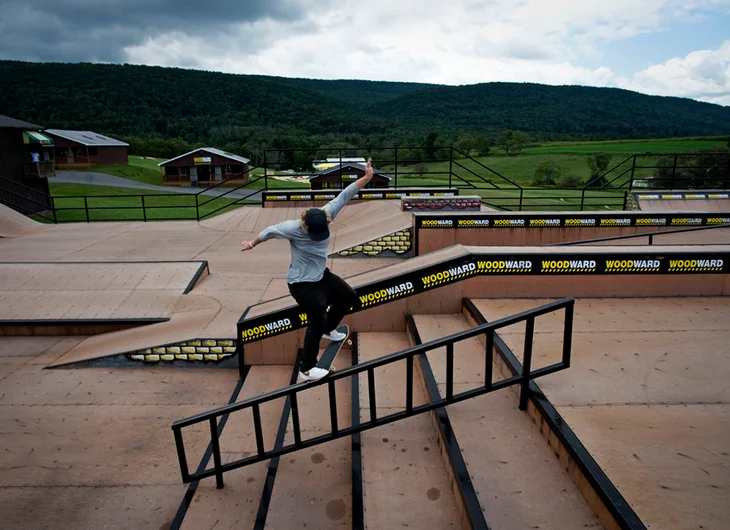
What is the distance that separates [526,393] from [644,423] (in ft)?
2.88

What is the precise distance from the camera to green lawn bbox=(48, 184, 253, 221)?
2659 centimetres

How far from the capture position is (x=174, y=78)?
13050 centimetres

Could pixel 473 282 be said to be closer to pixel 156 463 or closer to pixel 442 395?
pixel 442 395

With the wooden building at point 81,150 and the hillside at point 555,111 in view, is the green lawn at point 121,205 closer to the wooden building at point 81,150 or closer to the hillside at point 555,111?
the wooden building at point 81,150

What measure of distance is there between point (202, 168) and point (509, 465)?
57.4 m

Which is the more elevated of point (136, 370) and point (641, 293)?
Result: point (641, 293)

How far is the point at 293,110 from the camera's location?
5236 inches

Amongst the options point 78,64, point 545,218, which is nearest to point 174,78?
point 78,64

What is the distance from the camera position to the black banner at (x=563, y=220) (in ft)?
39.9

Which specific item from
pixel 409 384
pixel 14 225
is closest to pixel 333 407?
pixel 409 384

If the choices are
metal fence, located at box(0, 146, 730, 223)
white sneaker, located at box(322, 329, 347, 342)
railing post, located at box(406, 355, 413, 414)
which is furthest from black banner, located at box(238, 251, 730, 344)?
metal fence, located at box(0, 146, 730, 223)

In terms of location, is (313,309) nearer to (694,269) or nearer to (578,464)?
(578,464)

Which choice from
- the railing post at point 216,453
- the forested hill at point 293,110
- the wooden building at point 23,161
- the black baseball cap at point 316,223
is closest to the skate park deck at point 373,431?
the railing post at point 216,453

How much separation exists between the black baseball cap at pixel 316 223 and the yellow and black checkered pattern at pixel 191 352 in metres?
3.47
